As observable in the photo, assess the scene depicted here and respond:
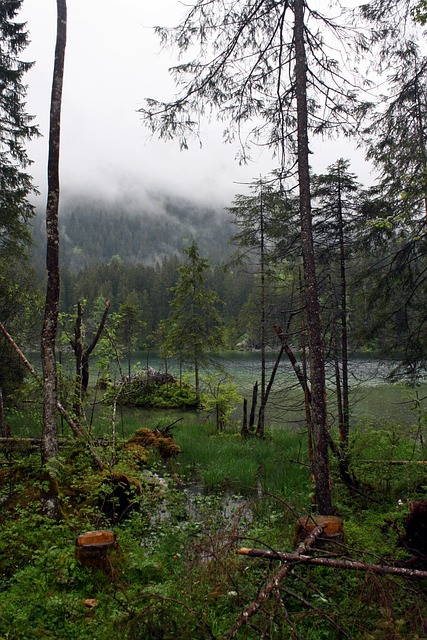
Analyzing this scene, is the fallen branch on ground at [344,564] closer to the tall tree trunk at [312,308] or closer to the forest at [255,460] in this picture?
the forest at [255,460]

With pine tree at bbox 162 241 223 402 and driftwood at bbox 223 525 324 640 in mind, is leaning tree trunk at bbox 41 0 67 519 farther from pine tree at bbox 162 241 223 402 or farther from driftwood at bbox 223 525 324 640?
pine tree at bbox 162 241 223 402

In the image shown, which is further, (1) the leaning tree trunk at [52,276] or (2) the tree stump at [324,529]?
(1) the leaning tree trunk at [52,276]

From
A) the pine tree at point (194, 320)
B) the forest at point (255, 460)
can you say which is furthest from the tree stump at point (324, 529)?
the pine tree at point (194, 320)

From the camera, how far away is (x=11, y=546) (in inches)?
188

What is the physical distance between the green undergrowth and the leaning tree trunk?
549mm

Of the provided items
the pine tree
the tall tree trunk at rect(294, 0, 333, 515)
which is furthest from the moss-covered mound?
A: the tall tree trunk at rect(294, 0, 333, 515)

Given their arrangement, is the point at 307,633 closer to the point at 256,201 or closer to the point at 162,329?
the point at 256,201

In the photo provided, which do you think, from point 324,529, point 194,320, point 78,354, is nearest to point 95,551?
point 324,529

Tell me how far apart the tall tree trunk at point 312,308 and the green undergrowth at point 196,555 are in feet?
2.61

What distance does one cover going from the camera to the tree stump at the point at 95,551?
4.38 metres

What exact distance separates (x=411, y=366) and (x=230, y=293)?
74.3 meters

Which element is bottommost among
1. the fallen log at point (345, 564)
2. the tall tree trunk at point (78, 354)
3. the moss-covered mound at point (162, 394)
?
the moss-covered mound at point (162, 394)

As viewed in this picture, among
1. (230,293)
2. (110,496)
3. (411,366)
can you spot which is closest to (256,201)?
(411,366)

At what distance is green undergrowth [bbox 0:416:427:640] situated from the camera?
123 inches
